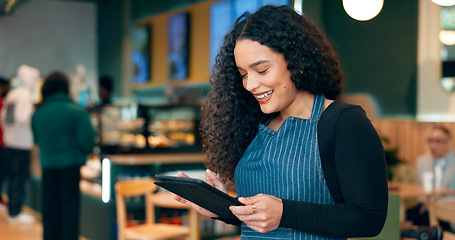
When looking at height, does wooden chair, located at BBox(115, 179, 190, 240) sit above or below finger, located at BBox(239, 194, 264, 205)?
below

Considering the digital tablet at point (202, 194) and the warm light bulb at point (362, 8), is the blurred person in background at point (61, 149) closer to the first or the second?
the warm light bulb at point (362, 8)

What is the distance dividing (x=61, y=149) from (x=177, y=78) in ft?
14.3

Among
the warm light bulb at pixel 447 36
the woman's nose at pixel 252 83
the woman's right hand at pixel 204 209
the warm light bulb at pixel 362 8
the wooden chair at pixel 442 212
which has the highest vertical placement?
the warm light bulb at pixel 447 36

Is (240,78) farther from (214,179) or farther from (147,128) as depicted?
(147,128)

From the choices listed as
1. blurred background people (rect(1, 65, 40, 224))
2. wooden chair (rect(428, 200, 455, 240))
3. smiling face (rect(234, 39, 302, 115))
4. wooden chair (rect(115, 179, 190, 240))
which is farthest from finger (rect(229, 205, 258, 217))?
blurred background people (rect(1, 65, 40, 224))

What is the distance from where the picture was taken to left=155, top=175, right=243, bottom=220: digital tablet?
4.09 ft

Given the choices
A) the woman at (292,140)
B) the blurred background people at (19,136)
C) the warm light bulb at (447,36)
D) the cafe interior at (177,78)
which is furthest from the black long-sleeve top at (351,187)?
the blurred background people at (19,136)

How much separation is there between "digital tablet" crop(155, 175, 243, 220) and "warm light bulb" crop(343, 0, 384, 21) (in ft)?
6.03

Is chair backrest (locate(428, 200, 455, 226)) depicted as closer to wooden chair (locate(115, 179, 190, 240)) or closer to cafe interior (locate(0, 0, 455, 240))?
cafe interior (locate(0, 0, 455, 240))

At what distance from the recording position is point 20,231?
631 cm

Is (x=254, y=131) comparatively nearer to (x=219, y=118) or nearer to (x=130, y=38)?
(x=219, y=118)

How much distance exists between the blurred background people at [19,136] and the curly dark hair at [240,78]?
5.32 metres

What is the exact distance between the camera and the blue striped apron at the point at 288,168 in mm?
1308

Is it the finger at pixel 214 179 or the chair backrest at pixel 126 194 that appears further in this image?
the chair backrest at pixel 126 194
